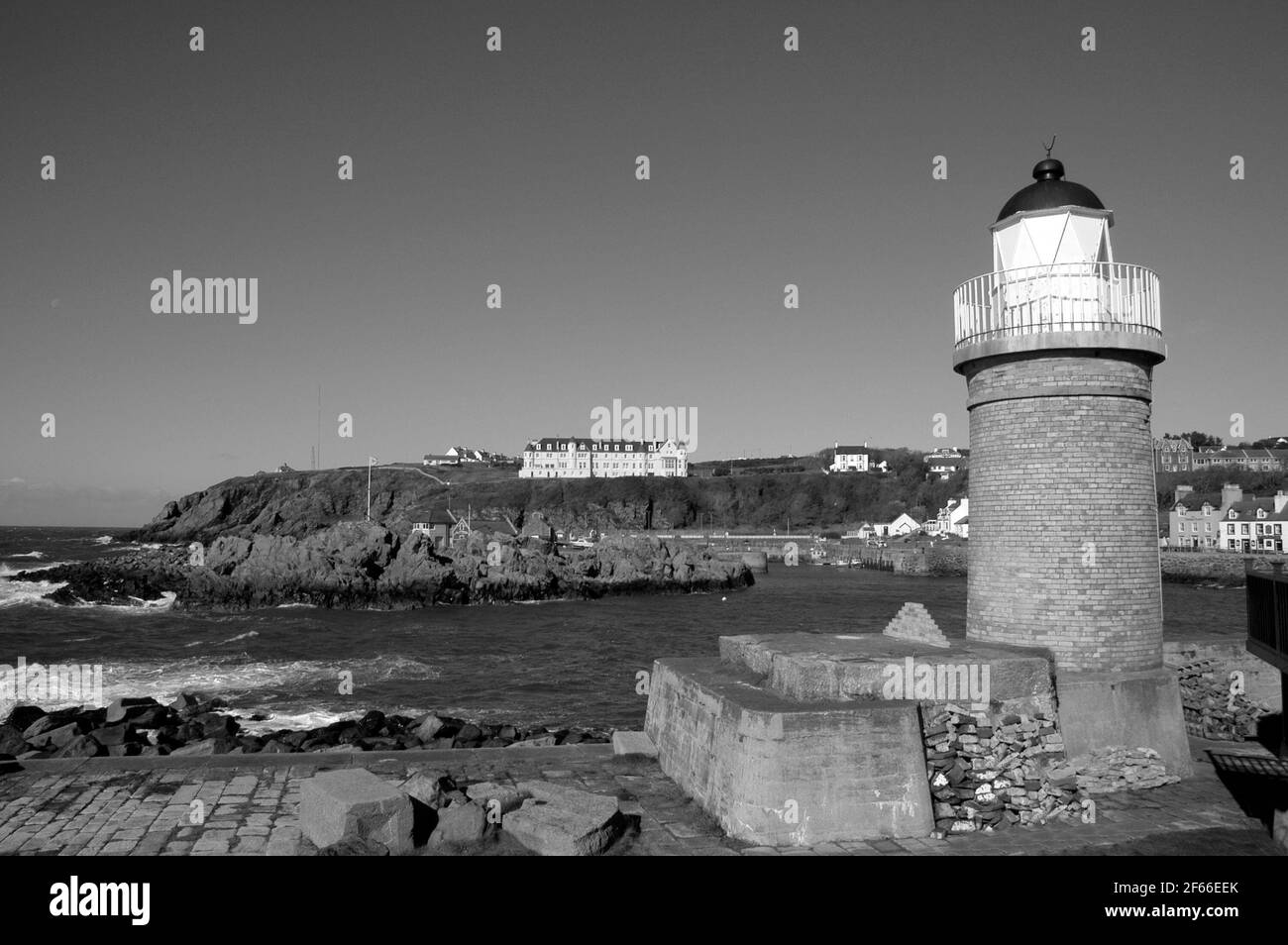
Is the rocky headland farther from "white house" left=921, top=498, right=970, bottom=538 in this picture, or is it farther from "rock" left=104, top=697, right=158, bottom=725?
"white house" left=921, top=498, right=970, bottom=538

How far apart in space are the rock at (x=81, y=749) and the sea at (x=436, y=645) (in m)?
5.28

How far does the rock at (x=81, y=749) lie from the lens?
10.7 metres

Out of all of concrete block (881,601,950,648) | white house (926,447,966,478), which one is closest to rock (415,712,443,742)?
concrete block (881,601,950,648)

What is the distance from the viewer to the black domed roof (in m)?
9.53

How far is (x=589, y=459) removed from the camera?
150750mm

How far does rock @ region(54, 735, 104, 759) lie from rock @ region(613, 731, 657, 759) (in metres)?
6.53

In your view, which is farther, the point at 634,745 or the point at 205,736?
the point at 205,736

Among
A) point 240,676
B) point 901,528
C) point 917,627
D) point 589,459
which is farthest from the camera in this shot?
point 589,459

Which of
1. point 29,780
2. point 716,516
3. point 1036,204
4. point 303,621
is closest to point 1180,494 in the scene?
point 716,516

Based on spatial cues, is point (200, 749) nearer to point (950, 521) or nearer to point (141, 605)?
point (141, 605)

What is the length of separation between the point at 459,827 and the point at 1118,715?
6581mm

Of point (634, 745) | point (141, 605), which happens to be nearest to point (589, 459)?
point (141, 605)
